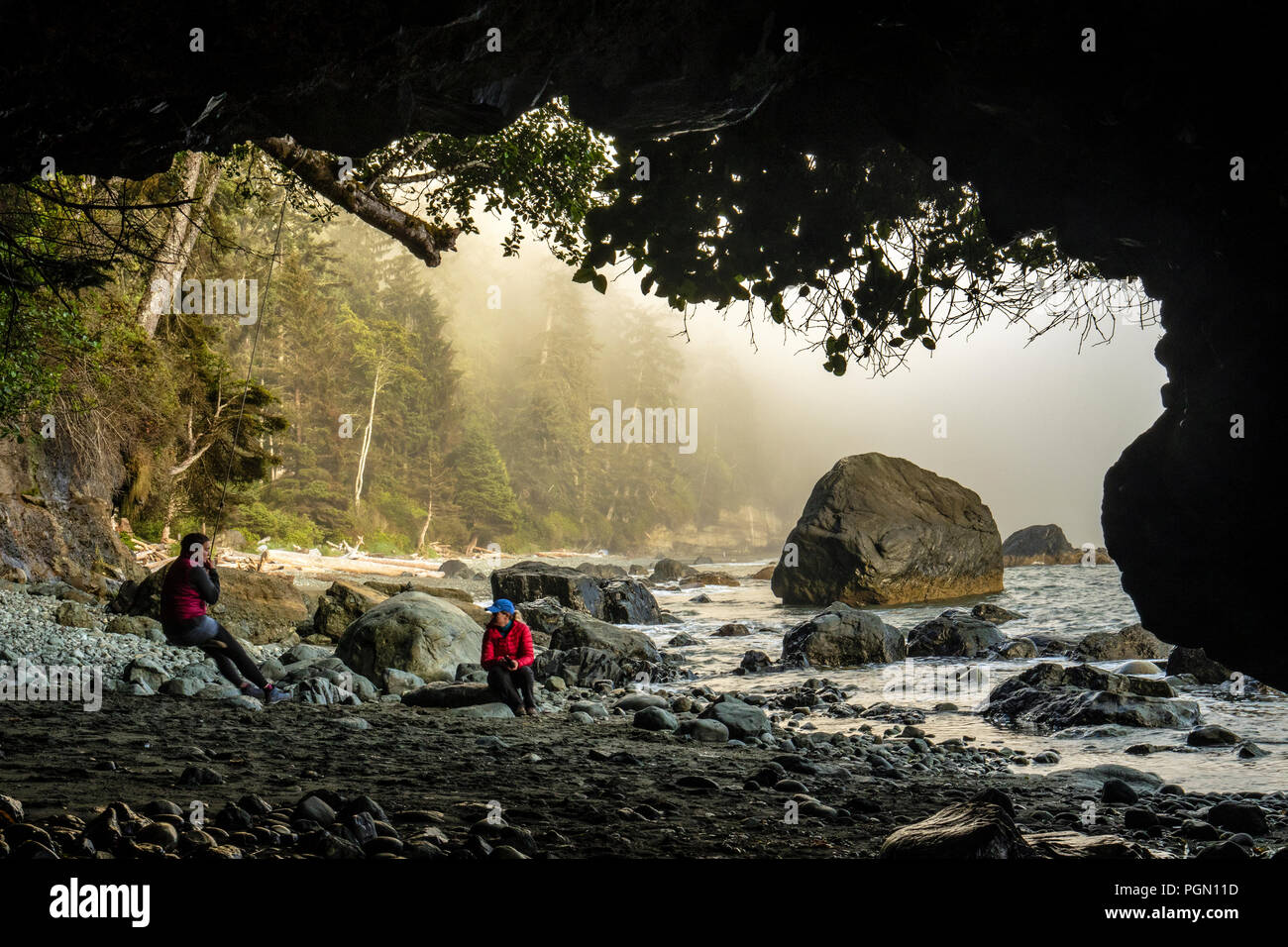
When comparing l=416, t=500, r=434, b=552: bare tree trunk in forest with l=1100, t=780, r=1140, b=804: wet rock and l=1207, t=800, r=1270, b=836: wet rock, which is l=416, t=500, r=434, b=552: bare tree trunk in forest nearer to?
l=1100, t=780, r=1140, b=804: wet rock

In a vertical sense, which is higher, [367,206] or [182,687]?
[367,206]

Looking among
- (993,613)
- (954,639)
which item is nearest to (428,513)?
(993,613)

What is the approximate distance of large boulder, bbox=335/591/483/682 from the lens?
10.4m

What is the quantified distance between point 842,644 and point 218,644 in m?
10.7

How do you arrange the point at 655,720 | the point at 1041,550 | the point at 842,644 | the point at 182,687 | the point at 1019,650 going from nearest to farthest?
the point at 182,687, the point at 655,720, the point at 842,644, the point at 1019,650, the point at 1041,550

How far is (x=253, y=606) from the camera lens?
13898mm

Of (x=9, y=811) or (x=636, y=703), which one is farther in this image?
(x=636, y=703)

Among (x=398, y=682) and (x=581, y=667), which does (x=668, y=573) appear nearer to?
(x=581, y=667)

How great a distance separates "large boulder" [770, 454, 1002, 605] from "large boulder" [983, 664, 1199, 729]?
43.9 feet

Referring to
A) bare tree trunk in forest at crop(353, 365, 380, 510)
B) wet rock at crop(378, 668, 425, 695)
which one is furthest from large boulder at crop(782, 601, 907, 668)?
bare tree trunk in forest at crop(353, 365, 380, 510)

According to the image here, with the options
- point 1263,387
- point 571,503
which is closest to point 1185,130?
point 1263,387

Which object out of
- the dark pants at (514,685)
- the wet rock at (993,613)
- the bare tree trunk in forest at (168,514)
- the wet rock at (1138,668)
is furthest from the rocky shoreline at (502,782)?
the bare tree trunk in forest at (168,514)

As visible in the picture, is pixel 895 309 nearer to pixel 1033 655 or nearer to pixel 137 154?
pixel 137 154

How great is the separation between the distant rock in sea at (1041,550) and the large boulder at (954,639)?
3210 centimetres
